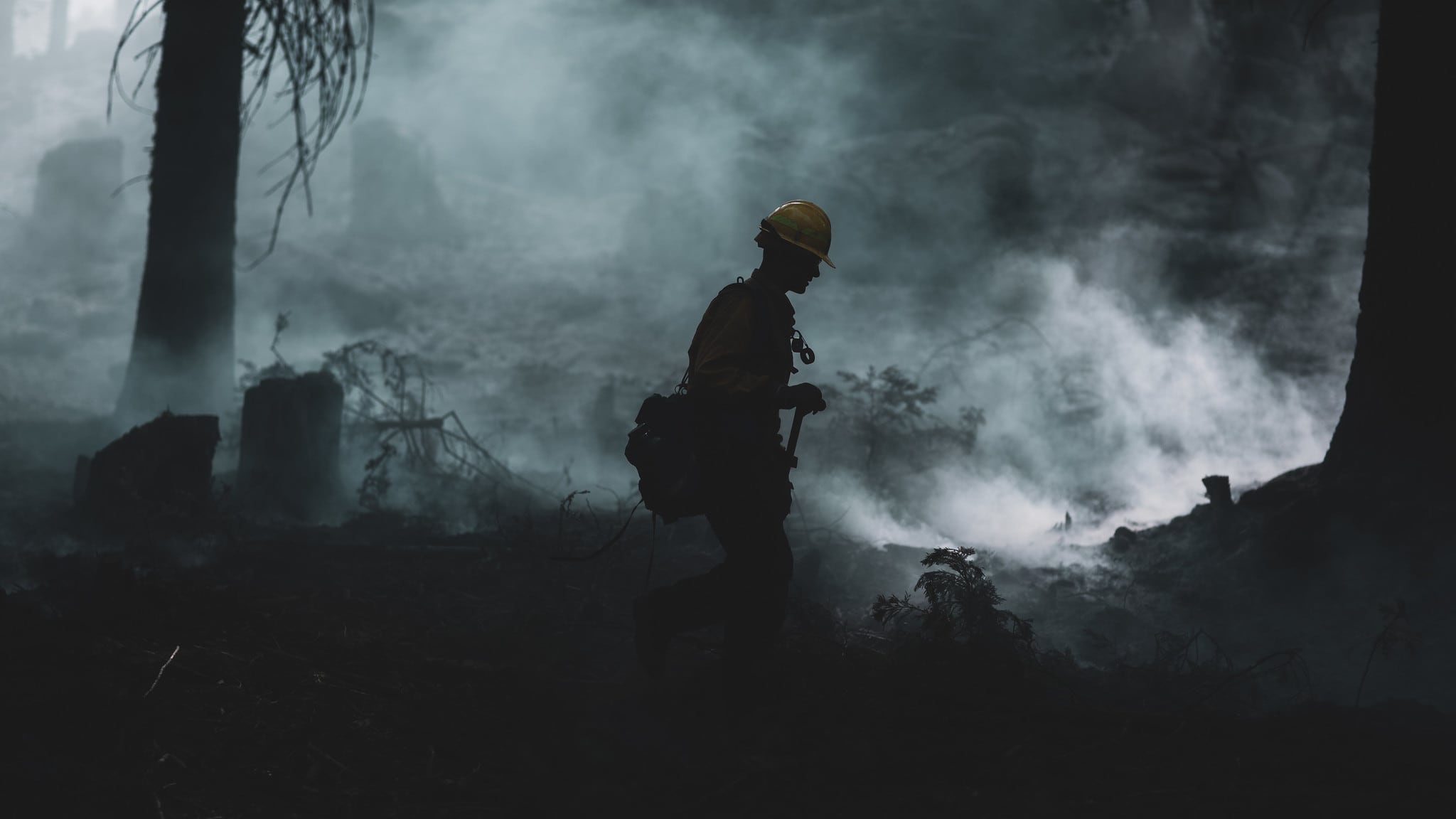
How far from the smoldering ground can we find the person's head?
5.49 meters

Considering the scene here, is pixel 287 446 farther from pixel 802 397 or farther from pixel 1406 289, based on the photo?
pixel 1406 289

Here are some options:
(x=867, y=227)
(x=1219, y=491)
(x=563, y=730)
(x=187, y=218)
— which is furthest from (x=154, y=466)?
(x=867, y=227)

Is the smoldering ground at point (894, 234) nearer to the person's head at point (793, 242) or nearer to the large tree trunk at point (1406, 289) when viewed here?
the large tree trunk at point (1406, 289)

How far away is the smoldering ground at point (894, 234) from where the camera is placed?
1052 centimetres

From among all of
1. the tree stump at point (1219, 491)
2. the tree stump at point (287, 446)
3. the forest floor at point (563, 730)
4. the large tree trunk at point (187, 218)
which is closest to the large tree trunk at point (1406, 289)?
the tree stump at point (1219, 491)

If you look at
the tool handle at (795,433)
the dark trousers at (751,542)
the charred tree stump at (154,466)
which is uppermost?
the charred tree stump at (154,466)

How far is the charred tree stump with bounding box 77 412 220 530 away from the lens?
5.56 meters

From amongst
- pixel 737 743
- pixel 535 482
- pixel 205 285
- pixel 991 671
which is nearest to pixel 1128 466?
pixel 535 482

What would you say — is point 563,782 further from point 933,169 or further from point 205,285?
point 933,169

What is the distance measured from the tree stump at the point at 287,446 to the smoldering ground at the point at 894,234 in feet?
8.30

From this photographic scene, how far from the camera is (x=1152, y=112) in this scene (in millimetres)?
13430

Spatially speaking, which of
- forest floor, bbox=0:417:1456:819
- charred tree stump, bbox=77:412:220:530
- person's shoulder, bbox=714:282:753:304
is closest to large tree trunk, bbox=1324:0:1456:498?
forest floor, bbox=0:417:1456:819

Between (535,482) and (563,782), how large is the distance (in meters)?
5.52

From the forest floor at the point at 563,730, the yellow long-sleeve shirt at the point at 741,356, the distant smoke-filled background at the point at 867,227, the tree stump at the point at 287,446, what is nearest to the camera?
the forest floor at the point at 563,730
